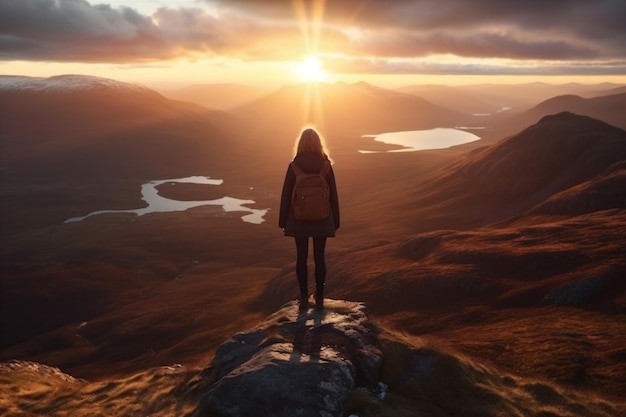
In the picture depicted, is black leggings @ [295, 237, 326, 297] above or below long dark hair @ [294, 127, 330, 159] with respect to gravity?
below

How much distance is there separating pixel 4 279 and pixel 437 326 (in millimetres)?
124645

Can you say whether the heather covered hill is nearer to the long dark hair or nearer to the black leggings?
the black leggings

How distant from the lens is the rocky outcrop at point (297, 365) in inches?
504

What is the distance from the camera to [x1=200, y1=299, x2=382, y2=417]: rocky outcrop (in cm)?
1281

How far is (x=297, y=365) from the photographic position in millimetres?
14078

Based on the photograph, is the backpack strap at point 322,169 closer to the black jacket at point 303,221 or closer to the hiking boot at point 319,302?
the black jacket at point 303,221

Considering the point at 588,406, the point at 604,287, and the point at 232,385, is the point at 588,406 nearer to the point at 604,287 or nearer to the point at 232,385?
the point at 232,385

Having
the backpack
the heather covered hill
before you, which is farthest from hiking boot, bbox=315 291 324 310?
the heather covered hill

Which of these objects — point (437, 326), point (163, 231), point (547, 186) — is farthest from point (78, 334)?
point (547, 186)

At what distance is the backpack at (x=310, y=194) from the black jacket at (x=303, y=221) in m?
0.20

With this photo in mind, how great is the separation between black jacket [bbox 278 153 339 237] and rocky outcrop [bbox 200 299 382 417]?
3.34 meters

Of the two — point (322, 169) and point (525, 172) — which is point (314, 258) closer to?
point (322, 169)

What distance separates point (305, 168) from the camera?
16.7 m

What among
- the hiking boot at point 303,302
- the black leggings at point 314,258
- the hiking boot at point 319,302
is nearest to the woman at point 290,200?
the black leggings at point 314,258
